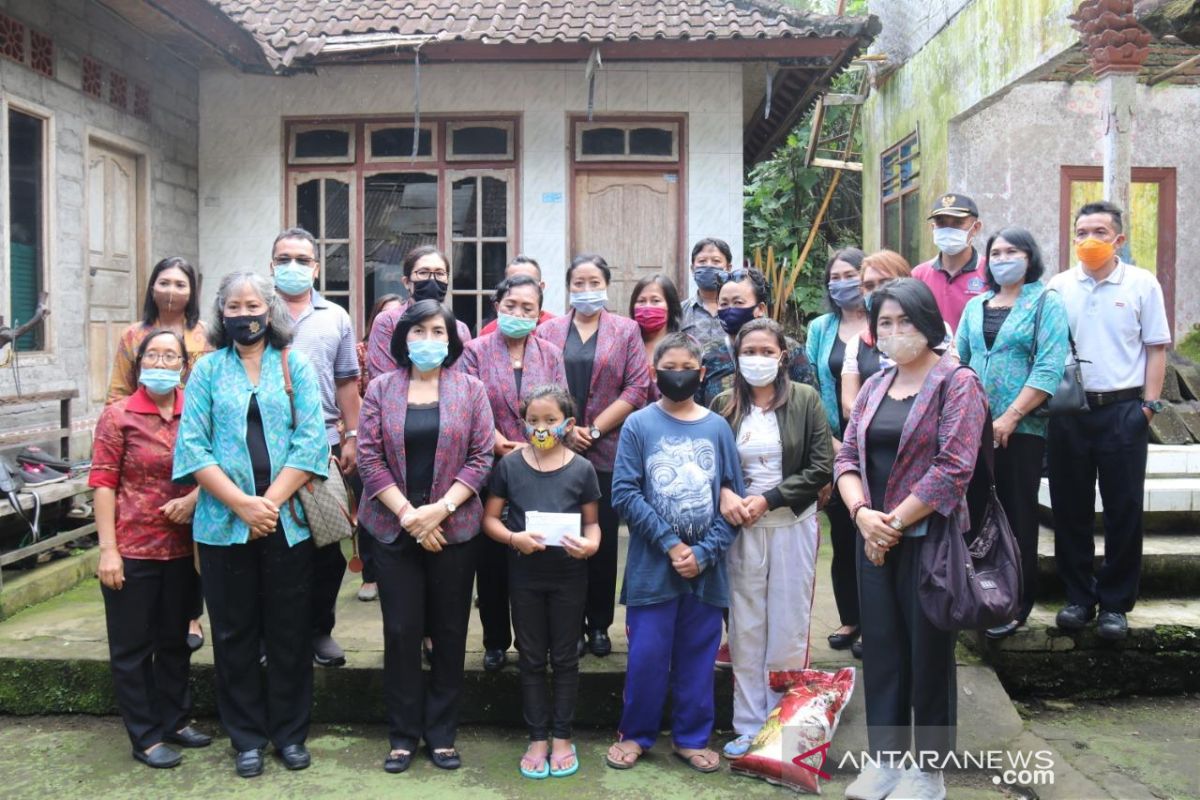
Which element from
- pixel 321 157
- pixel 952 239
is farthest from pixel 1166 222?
pixel 321 157

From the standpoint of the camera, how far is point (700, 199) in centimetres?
829

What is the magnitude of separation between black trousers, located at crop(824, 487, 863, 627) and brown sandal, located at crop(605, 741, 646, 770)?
4.22 ft

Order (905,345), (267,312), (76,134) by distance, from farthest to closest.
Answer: (76,134), (267,312), (905,345)

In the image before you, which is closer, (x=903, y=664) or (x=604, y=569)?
(x=903, y=664)

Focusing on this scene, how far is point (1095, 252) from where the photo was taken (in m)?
4.52

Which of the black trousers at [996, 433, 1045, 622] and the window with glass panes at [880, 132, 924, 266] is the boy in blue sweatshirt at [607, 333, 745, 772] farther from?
the window with glass panes at [880, 132, 924, 266]

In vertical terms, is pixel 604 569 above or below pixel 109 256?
below

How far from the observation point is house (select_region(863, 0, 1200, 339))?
28.0 ft

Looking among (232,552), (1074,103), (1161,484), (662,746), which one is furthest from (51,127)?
(1074,103)

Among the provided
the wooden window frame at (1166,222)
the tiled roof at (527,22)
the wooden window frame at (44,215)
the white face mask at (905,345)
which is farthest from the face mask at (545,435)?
the wooden window frame at (1166,222)

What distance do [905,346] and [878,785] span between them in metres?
1.58

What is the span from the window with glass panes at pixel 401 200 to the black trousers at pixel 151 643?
4759 millimetres

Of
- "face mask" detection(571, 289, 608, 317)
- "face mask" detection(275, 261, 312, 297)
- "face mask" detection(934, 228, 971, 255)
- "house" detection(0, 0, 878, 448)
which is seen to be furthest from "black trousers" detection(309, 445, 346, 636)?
"house" detection(0, 0, 878, 448)

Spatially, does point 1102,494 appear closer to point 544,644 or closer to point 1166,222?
point 544,644
